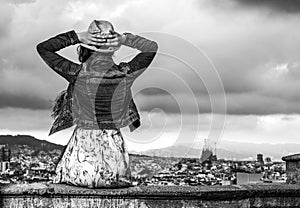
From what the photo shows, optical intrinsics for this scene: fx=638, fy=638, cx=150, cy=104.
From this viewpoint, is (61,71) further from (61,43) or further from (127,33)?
(127,33)

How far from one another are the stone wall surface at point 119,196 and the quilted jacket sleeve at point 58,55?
118 centimetres

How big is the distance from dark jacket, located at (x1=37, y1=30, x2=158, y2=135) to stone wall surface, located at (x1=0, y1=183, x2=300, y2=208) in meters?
0.85

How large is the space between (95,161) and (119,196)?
649mm

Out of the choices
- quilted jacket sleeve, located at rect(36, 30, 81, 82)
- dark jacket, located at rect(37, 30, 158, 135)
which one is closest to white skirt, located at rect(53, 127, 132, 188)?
dark jacket, located at rect(37, 30, 158, 135)

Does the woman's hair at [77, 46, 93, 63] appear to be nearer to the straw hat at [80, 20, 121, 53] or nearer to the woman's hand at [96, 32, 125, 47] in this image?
the straw hat at [80, 20, 121, 53]

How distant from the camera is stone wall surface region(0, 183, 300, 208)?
575cm

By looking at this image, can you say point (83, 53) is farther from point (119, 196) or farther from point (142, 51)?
point (119, 196)

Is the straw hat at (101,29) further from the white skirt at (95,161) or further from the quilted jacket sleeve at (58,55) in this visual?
the white skirt at (95,161)

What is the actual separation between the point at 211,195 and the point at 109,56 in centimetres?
183

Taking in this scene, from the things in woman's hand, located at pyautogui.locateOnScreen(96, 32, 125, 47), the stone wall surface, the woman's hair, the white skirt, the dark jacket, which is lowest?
the stone wall surface

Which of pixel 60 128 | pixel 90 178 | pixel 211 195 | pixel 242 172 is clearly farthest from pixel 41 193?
pixel 242 172

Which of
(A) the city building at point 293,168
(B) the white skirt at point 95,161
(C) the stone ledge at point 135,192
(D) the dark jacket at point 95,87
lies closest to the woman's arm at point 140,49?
(D) the dark jacket at point 95,87

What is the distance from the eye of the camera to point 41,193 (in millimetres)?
5824

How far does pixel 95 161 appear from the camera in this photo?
627cm
